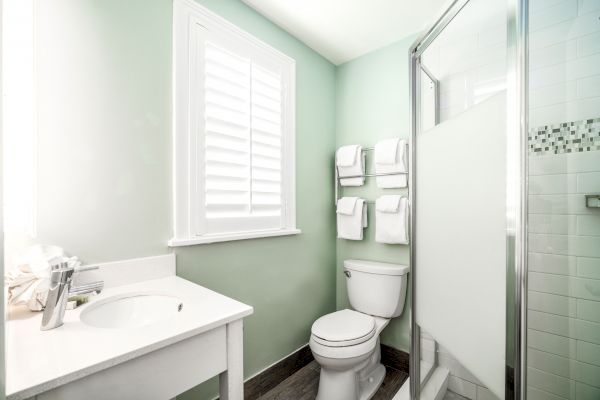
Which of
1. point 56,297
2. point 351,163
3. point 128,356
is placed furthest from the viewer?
point 351,163

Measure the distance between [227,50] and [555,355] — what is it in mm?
2146

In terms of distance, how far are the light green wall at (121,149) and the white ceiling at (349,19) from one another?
15 cm

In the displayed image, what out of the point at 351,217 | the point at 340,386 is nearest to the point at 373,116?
the point at 351,217

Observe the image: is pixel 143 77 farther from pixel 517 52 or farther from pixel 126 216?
pixel 517 52

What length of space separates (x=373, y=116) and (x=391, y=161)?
44 centimetres

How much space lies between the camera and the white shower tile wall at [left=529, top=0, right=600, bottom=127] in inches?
43.4

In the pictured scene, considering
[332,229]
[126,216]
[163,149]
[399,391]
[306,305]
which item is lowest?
[399,391]

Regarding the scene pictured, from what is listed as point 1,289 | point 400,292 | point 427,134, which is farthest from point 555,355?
point 1,289

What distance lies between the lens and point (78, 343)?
66 centimetres

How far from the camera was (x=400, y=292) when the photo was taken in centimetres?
174

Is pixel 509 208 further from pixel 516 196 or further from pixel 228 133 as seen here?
pixel 228 133

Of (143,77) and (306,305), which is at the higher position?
(143,77)

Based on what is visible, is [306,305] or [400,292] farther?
[306,305]

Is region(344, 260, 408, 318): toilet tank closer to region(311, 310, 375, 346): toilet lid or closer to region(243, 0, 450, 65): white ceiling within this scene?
region(311, 310, 375, 346): toilet lid
